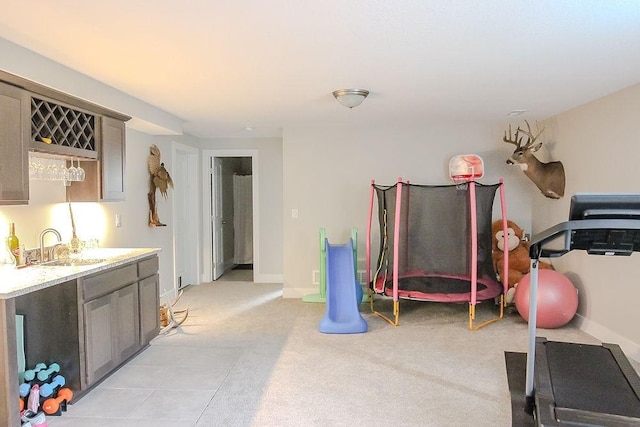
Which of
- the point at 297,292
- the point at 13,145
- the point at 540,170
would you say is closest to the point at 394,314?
the point at 297,292

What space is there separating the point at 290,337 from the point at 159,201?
235 centimetres

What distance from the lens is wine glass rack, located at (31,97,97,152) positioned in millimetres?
2801

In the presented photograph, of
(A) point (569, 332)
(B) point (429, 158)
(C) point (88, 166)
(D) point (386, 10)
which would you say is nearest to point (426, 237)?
(B) point (429, 158)

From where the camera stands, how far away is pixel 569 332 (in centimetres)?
407

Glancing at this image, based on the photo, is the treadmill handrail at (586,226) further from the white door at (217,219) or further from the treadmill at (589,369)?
the white door at (217,219)

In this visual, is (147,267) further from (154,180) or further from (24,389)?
(154,180)

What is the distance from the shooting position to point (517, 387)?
106 inches

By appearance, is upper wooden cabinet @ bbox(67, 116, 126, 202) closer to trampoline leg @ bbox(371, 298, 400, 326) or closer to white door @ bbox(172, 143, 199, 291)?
white door @ bbox(172, 143, 199, 291)

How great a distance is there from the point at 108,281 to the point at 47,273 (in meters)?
0.43

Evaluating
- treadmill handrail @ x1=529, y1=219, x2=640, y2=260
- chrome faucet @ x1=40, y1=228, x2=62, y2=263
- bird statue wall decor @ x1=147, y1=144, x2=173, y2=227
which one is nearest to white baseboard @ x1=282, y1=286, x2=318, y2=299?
bird statue wall decor @ x1=147, y1=144, x2=173, y2=227

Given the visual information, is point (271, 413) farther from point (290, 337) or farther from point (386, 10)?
point (386, 10)

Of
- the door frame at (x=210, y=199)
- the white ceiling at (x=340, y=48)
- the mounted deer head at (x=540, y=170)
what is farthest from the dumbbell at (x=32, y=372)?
the mounted deer head at (x=540, y=170)

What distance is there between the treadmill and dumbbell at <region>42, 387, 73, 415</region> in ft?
8.80

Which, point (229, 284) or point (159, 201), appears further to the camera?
point (229, 284)
